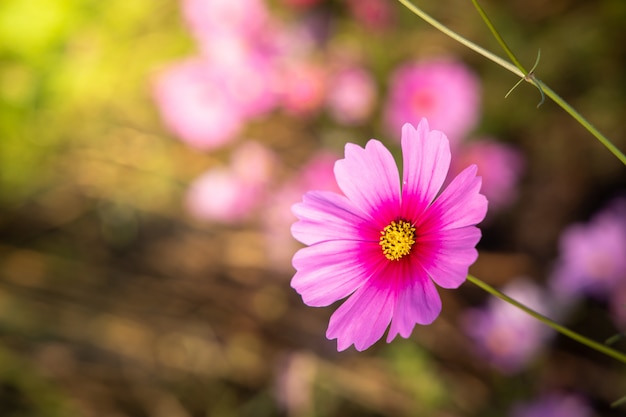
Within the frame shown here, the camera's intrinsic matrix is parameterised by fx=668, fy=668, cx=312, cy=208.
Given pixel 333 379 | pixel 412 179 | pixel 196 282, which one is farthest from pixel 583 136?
pixel 412 179

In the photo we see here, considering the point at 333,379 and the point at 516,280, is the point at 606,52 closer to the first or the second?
the point at 516,280

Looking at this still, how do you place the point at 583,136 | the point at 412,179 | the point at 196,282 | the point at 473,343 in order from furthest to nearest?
the point at 196,282 → the point at 583,136 → the point at 473,343 → the point at 412,179

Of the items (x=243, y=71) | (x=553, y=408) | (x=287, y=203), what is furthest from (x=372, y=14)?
(x=553, y=408)

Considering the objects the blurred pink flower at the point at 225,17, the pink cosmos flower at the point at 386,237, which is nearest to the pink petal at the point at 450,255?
the pink cosmos flower at the point at 386,237

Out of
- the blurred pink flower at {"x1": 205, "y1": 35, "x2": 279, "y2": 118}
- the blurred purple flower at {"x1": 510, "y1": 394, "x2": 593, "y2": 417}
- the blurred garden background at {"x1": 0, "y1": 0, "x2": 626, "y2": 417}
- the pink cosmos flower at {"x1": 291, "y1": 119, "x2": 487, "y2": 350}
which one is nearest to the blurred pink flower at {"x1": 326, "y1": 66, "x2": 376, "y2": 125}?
the blurred garden background at {"x1": 0, "y1": 0, "x2": 626, "y2": 417}

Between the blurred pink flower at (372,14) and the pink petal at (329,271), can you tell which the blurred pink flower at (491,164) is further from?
the pink petal at (329,271)

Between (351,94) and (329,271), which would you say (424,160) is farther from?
(351,94)
